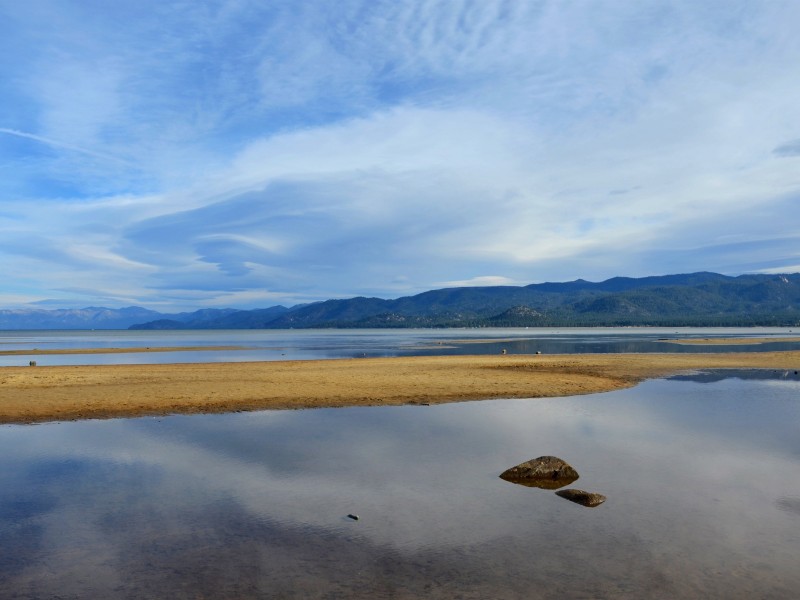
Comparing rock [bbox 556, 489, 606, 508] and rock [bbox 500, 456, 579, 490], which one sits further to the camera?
rock [bbox 500, 456, 579, 490]

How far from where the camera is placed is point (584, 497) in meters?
14.9

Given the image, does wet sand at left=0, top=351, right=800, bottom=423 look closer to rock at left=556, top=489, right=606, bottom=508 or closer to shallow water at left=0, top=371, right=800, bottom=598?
shallow water at left=0, top=371, right=800, bottom=598

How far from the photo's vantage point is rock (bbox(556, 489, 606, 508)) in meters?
14.7

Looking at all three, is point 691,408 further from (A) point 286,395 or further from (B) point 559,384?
(A) point 286,395

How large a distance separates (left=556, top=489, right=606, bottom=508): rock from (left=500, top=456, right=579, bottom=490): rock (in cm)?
133

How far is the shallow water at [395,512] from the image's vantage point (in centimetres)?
1040

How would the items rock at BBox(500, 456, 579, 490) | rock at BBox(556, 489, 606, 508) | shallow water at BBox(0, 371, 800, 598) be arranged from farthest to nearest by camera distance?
rock at BBox(500, 456, 579, 490) → rock at BBox(556, 489, 606, 508) → shallow water at BBox(0, 371, 800, 598)

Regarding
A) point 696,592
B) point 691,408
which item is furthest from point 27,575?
point 691,408

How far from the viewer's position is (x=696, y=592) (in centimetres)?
985

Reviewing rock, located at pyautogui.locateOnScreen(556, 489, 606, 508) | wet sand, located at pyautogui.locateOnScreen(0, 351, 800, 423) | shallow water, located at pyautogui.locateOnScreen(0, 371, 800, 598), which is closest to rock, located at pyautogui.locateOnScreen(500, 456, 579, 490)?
shallow water, located at pyautogui.locateOnScreen(0, 371, 800, 598)

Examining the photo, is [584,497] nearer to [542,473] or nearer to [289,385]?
[542,473]

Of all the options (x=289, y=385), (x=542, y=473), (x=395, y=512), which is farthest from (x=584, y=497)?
(x=289, y=385)

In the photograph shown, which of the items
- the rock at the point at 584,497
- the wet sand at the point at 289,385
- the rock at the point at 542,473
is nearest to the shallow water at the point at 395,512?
the rock at the point at 584,497

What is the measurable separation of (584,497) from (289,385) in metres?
28.7
